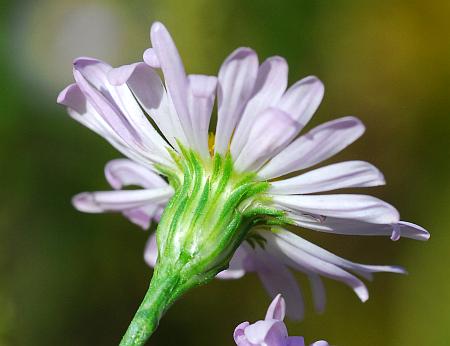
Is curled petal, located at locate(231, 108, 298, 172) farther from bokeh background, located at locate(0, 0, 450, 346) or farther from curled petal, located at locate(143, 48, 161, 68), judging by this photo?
bokeh background, located at locate(0, 0, 450, 346)

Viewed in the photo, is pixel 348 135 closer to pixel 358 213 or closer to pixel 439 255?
pixel 358 213

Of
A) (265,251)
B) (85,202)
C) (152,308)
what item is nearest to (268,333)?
(152,308)

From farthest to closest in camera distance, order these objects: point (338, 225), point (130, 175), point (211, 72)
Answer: point (211, 72)
point (130, 175)
point (338, 225)

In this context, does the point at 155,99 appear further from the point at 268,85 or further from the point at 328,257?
the point at 328,257

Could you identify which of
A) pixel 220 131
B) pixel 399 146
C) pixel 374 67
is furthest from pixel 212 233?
pixel 374 67

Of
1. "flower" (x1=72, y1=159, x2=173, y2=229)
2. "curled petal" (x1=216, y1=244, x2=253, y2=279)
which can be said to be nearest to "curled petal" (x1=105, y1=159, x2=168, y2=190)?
"flower" (x1=72, y1=159, x2=173, y2=229)

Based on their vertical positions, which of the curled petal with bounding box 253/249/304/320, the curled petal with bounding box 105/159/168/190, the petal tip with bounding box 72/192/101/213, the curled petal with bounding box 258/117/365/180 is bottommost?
the curled petal with bounding box 253/249/304/320
